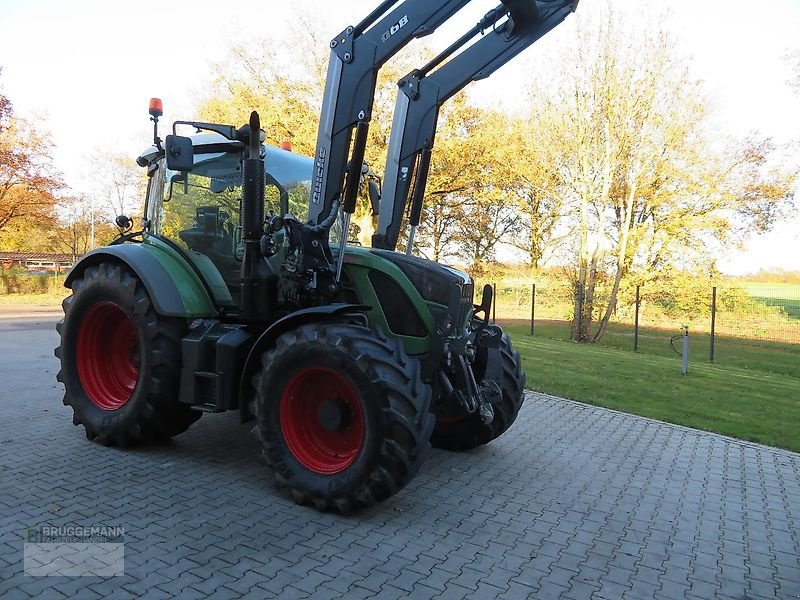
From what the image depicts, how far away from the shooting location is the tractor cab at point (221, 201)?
5.25m

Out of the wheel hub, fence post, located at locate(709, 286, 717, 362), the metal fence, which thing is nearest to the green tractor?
the wheel hub

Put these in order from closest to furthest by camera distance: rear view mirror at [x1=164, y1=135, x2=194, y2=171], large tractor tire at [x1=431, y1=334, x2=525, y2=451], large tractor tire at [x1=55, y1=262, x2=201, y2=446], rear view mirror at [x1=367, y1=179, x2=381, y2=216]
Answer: rear view mirror at [x1=164, y1=135, x2=194, y2=171]
large tractor tire at [x1=55, y1=262, x2=201, y2=446]
large tractor tire at [x1=431, y1=334, x2=525, y2=451]
rear view mirror at [x1=367, y1=179, x2=381, y2=216]

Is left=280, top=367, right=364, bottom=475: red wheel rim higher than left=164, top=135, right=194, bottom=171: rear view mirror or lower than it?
lower

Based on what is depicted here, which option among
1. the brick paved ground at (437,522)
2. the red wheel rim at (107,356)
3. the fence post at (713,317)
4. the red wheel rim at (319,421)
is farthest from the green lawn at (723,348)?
the red wheel rim at (107,356)

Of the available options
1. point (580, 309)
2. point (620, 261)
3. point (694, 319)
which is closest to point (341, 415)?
point (580, 309)

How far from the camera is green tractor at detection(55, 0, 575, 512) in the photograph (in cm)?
403

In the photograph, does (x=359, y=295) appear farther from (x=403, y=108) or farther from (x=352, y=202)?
(x=403, y=108)

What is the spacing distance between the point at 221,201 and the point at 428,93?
2186 mm

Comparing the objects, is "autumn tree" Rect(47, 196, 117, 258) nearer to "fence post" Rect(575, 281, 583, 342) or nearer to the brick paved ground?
"fence post" Rect(575, 281, 583, 342)

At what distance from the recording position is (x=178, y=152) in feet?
15.3

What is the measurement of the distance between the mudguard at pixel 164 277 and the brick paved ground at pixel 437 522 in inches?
48.8

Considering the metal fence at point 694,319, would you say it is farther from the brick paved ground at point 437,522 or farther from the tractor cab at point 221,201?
the tractor cab at point 221,201

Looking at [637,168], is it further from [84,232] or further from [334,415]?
[84,232]

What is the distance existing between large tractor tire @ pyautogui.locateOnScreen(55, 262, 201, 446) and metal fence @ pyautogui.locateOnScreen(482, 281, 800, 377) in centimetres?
1349
